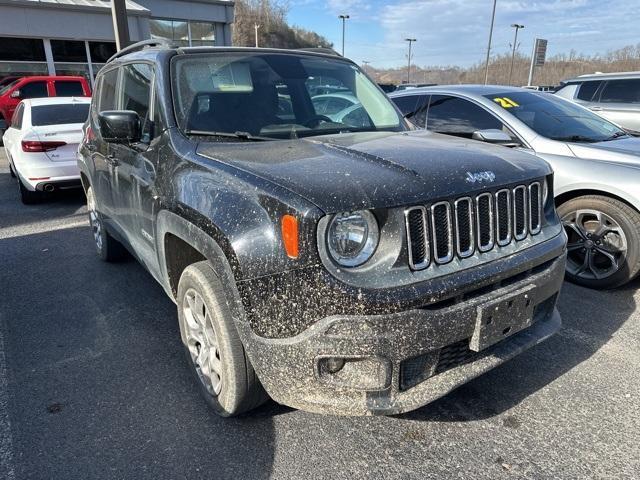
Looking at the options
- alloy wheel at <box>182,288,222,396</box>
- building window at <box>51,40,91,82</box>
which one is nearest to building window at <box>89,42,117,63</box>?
building window at <box>51,40,91,82</box>

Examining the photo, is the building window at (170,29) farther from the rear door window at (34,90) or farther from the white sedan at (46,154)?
the white sedan at (46,154)

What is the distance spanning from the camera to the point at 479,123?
479cm

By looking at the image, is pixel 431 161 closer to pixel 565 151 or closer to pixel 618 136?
pixel 565 151

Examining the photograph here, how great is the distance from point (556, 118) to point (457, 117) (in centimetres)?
94

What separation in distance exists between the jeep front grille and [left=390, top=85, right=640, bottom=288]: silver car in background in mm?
1546

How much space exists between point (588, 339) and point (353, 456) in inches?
79.7

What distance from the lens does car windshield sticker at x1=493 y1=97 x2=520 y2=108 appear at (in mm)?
4754

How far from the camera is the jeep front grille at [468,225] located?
2.04m

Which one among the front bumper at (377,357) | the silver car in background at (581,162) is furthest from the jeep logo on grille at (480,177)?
the silver car in background at (581,162)

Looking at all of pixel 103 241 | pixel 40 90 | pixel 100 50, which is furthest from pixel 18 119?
pixel 100 50

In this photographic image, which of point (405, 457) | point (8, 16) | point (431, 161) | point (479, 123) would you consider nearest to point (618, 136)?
point (479, 123)

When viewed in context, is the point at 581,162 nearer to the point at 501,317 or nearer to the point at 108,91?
the point at 501,317

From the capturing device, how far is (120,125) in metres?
2.89

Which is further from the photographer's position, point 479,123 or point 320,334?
point 479,123
